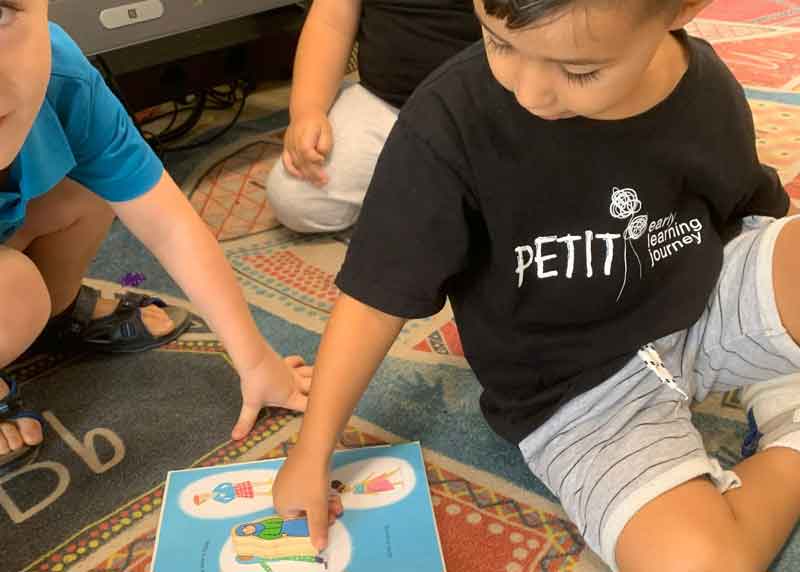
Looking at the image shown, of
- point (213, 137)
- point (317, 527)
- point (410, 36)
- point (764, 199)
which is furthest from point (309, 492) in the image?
point (213, 137)

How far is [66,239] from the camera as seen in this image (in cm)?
85

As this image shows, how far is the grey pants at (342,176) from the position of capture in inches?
43.0

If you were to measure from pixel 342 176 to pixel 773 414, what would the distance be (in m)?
0.66

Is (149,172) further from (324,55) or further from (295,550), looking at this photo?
(324,55)

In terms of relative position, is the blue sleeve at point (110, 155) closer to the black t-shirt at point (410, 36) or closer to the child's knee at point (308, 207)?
the child's knee at point (308, 207)

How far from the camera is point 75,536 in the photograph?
686 millimetres

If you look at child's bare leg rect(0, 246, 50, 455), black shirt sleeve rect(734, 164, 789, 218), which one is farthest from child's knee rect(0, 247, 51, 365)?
black shirt sleeve rect(734, 164, 789, 218)

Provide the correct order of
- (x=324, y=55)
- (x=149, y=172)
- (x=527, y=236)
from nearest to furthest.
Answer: (x=527, y=236) → (x=149, y=172) → (x=324, y=55)

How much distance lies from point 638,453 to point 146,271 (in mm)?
706

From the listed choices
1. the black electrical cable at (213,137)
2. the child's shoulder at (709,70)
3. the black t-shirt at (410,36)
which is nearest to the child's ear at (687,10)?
the child's shoulder at (709,70)

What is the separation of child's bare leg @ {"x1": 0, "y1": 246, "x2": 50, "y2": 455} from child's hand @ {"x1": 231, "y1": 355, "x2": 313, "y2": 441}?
206 mm

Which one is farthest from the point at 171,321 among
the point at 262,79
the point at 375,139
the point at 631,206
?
the point at 262,79

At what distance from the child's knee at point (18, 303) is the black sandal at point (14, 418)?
0.07m

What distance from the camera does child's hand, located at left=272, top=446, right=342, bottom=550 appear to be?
2.06ft
